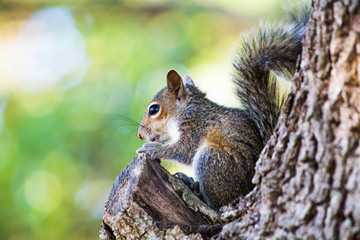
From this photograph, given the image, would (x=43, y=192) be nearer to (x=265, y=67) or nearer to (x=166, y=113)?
(x=166, y=113)

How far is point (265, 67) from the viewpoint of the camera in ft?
7.84

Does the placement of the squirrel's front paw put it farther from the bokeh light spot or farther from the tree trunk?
the bokeh light spot

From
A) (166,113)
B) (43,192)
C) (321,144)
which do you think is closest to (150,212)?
(321,144)

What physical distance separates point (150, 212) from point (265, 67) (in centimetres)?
112

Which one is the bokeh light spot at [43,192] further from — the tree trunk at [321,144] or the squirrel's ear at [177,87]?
the tree trunk at [321,144]

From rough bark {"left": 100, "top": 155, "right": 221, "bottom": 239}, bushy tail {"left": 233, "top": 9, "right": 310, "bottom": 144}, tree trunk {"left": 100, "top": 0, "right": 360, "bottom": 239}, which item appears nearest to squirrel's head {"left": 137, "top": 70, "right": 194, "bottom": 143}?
bushy tail {"left": 233, "top": 9, "right": 310, "bottom": 144}

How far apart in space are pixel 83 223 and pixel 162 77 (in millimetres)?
2344

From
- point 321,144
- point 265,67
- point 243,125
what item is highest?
point 265,67

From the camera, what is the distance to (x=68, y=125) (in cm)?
454

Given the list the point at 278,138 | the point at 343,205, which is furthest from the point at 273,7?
the point at 343,205

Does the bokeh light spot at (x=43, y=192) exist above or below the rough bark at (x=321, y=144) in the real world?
above

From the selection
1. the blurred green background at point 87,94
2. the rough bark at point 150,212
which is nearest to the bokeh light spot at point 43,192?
the blurred green background at point 87,94

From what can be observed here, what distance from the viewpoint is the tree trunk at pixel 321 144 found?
4.07 feet

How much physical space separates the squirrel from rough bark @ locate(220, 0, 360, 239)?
34.2 inches
